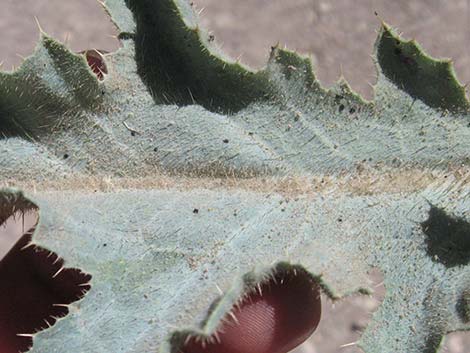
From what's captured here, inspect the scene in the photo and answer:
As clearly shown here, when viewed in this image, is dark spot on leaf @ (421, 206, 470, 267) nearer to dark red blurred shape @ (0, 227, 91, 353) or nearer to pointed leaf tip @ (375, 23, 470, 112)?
pointed leaf tip @ (375, 23, 470, 112)

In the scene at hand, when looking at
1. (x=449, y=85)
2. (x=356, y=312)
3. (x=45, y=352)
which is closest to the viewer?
(x=45, y=352)

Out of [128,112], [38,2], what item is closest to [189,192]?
[128,112]

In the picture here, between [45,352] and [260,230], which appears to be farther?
[260,230]

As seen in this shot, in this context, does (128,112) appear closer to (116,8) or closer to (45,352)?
(116,8)

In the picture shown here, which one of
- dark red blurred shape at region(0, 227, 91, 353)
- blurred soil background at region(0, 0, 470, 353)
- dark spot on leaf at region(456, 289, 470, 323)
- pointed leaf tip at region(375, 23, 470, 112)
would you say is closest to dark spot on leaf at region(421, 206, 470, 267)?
dark spot on leaf at region(456, 289, 470, 323)

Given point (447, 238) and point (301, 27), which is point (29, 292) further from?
point (301, 27)

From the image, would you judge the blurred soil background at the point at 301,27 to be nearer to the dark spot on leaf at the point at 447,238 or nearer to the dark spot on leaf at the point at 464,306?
the dark spot on leaf at the point at 447,238
